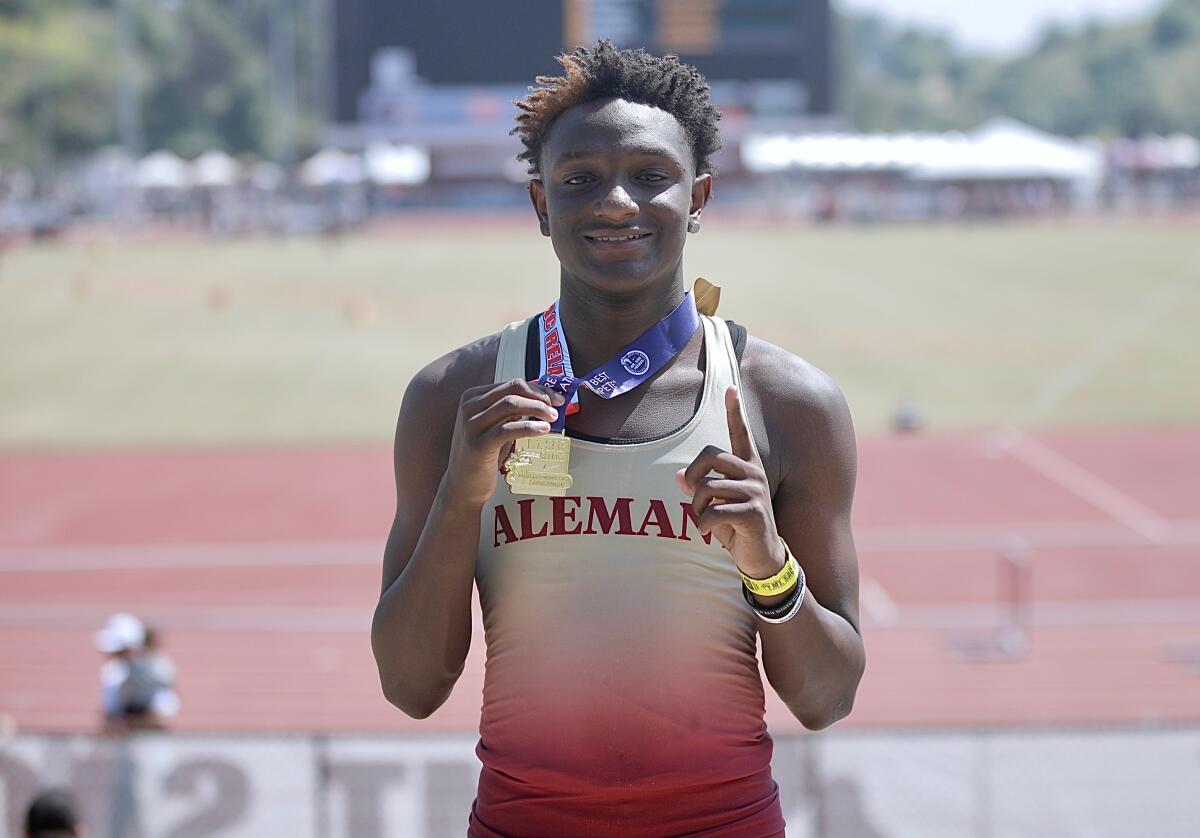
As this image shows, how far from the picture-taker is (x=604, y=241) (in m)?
2.05

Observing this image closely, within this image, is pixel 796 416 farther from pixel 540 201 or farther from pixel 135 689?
pixel 135 689

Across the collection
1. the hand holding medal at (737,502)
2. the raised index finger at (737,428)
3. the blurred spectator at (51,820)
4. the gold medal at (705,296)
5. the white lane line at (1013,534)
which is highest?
the gold medal at (705,296)

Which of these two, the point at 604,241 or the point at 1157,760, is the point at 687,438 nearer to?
the point at 604,241

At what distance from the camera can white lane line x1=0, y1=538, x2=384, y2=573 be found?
14680 millimetres

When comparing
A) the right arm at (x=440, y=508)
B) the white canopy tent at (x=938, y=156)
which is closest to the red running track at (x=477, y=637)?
the right arm at (x=440, y=508)

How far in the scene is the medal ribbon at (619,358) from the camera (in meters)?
2.01

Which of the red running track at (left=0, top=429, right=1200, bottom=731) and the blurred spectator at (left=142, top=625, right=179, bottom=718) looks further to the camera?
the red running track at (left=0, top=429, right=1200, bottom=731)

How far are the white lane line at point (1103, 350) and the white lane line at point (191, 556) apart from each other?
35.5 ft

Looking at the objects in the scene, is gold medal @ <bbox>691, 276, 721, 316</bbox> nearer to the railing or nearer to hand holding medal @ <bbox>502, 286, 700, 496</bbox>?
hand holding medal @ <bbox>502, 286, 700, 496</bbox>

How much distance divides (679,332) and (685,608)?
1.27ft

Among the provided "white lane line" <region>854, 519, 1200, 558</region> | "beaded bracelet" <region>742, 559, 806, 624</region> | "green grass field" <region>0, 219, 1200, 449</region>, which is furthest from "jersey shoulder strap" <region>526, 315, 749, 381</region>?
"green grass field" <region>0, 219, 1200, 449</region>

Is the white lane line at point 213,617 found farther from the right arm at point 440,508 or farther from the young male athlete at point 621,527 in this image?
the young male athlete at point 621,527

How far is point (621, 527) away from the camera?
1.97 meters

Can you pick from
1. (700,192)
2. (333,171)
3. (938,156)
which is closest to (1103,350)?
(700,192)
